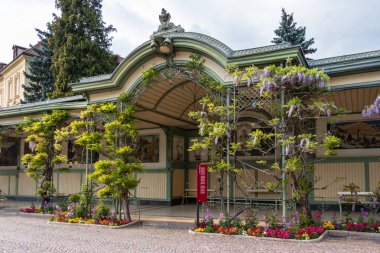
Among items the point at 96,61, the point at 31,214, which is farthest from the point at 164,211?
the point at 96,61

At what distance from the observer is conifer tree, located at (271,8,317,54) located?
24984mm

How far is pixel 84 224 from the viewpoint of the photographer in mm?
10633

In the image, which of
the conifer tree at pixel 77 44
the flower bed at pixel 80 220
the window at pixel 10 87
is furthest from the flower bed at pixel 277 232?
the window at pixel 10 87

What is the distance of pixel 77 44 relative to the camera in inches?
987

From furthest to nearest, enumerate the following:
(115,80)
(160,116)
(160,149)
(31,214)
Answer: (160,149)
(160,116)
(31,214)
(115,80)

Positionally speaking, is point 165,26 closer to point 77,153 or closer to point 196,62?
point 196,62

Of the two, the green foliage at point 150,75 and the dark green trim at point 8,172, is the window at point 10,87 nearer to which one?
the dark green trim at point 8,172

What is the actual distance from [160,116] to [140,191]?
386 centimetres

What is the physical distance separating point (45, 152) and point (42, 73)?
17503mm

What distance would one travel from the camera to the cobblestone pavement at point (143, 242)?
7.45 metres

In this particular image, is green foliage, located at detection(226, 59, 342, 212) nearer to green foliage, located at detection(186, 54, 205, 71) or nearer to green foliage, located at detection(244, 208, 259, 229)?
green foliage, located at detection(244, 208, 259, 229)

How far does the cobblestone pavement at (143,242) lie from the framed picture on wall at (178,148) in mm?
5757

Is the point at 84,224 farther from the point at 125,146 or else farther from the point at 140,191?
the point at 140,191

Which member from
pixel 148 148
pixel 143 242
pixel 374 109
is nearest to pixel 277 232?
pixel 143 242
